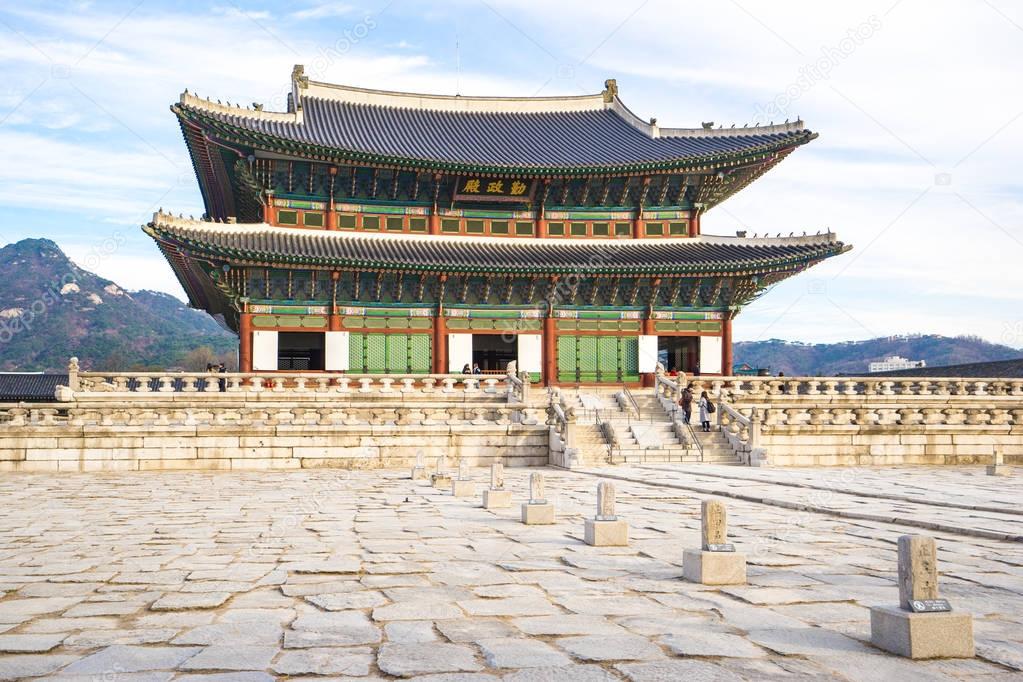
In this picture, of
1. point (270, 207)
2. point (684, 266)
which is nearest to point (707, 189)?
point (684, 266)

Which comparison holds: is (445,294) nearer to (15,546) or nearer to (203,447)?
(203,447)

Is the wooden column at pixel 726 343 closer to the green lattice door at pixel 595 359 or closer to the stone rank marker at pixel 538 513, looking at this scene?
the green lattice door at pixel 595 359

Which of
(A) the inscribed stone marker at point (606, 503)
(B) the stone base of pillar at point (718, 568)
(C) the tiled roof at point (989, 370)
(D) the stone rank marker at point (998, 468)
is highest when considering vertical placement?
(C) the tiled roof at point (989, 370)

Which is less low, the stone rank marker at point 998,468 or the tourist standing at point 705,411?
the tourist standing at point 705,411

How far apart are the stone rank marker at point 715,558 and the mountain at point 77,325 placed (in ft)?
275

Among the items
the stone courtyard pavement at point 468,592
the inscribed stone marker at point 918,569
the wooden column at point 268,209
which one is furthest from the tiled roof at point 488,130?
the inscribed stone marker at point 918,569

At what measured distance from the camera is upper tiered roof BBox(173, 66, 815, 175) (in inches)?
1134

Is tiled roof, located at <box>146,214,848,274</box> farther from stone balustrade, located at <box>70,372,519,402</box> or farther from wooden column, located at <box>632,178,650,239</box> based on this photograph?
stone balustrade, located at <box>70,372,519,402</box>

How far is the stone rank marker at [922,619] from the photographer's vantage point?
4594 mm

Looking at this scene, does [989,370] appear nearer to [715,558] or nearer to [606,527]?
[606,527]

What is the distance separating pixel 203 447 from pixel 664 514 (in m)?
13.0

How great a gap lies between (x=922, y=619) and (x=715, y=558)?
6.60ft

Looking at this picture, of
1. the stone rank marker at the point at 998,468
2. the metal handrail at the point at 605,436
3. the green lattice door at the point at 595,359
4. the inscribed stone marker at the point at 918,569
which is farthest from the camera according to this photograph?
the green lattice door at the point at 595,359

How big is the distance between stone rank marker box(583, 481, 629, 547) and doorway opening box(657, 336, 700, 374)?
2313 cm
